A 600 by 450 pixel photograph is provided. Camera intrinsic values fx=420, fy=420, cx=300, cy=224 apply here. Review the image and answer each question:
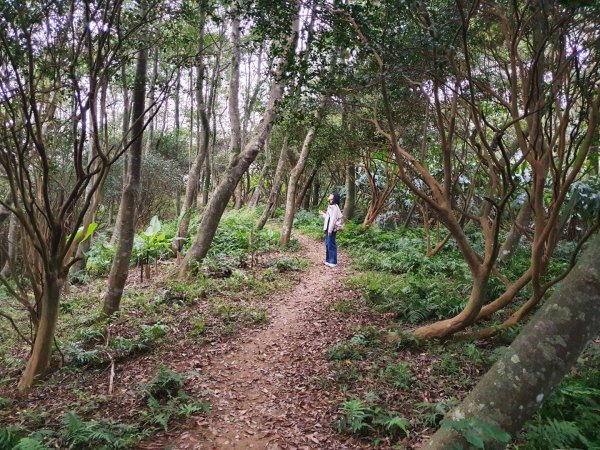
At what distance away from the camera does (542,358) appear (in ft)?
7.83

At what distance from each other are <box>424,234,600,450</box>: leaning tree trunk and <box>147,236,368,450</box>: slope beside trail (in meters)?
1.90

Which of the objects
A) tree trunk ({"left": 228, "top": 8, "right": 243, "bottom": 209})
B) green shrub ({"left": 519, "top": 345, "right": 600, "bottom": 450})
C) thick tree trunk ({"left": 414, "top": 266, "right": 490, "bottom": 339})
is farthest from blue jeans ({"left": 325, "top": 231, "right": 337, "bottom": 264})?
green shrub ({"left": 519, "top": 345, "right": 600, "bottom": 450})

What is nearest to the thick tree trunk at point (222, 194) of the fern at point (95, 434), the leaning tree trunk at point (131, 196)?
the leaning tree trunk at point (131, 196)

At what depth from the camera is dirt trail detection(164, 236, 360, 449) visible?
416cm

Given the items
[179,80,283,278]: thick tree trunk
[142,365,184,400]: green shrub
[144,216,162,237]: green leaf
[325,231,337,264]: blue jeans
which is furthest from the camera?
[325,231,337,264]: blue jeans

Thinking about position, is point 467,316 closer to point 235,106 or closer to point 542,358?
point 542,358

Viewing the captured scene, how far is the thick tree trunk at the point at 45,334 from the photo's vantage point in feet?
16.8

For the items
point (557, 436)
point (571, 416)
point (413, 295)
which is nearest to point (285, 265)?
point (413, 295)

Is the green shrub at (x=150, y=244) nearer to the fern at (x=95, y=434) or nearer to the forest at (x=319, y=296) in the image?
the forest at (x=319, y=296)

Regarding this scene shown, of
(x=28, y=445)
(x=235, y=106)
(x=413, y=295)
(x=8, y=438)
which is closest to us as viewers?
(x=28, y=445)

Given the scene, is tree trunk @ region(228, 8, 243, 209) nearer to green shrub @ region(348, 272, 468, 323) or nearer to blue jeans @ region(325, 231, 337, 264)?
blue jeans @ region(325, 231, 337, 264)

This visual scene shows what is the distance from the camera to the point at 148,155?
21.9 meters

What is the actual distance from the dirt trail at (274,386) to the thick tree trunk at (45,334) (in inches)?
77.9

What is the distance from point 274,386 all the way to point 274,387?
3 centimetres
